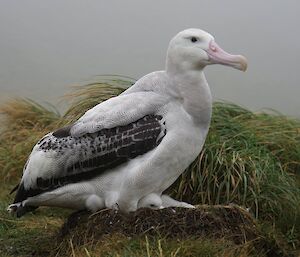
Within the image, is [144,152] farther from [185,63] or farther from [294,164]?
[294,164]

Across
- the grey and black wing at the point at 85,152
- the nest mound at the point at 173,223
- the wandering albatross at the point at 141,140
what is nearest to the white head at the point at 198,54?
the wandering albatross at the point at 141,140

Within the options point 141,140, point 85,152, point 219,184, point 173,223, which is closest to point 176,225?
point 173,223

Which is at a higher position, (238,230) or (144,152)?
(144,152)

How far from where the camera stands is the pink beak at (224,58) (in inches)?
187

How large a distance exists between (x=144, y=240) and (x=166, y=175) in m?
0.43

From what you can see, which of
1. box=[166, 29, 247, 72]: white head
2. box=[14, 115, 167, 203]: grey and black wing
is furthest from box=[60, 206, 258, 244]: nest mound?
box=[166, 29, 247, 72]: white head

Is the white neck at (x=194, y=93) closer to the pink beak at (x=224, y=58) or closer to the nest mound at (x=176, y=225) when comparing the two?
the pink beak at (x=224, y=58)

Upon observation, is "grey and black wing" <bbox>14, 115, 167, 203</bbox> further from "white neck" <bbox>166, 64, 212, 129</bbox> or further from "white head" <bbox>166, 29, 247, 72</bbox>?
"white head" <bbox>166, 29, 247, 72</bbox>

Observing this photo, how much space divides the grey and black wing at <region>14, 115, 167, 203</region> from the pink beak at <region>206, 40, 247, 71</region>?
18.9 inches

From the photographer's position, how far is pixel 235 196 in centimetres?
627

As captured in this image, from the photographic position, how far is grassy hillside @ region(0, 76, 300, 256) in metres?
4.57

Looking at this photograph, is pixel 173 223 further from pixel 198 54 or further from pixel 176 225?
pixel 198 54

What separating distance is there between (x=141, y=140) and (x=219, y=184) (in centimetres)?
172

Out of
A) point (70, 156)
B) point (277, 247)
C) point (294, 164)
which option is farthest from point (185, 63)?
point (294, 164)
